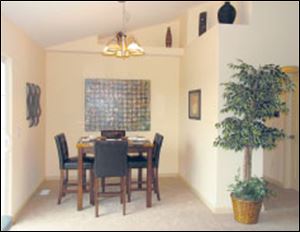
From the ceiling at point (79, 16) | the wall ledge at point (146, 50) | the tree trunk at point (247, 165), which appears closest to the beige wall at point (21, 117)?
the ceiling at point (79, 16)

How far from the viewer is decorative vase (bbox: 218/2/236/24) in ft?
14.2

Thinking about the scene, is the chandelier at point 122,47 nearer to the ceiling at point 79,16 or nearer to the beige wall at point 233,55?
the ceiling at point 79,16

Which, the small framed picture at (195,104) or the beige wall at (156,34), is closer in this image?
the small framed picture at (195,104)

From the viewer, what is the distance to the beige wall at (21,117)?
3.69 meters

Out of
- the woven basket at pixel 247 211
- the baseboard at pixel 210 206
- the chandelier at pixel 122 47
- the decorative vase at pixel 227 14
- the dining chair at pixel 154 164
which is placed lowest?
the baseboard at pixel 210 206

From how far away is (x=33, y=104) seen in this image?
4684 mm

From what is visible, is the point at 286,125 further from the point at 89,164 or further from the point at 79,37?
the point at 79,37

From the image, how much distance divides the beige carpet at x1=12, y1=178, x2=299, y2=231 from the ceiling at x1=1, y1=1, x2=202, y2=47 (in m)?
2.41

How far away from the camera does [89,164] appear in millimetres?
4320

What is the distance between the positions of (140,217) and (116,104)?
2601 mm

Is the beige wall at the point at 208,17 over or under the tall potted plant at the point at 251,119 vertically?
over

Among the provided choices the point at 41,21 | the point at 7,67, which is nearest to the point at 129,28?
the point at 41,21

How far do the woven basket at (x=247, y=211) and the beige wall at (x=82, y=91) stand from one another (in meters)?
2.59

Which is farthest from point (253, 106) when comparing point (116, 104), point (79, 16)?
point (116, 104)
